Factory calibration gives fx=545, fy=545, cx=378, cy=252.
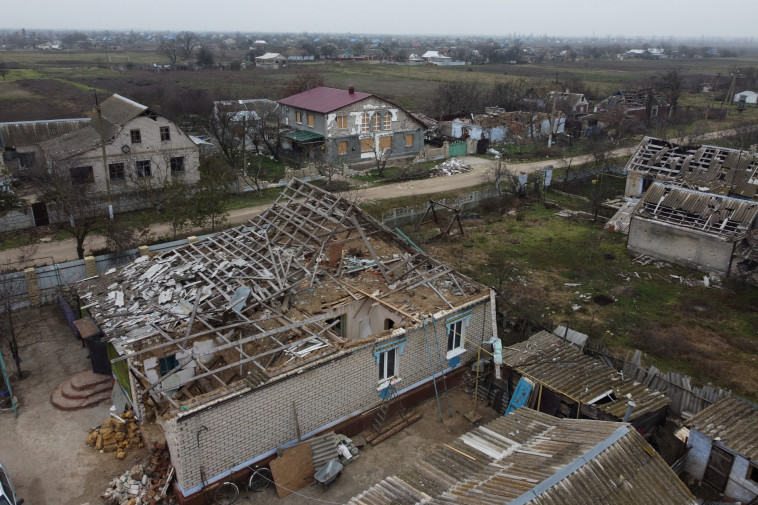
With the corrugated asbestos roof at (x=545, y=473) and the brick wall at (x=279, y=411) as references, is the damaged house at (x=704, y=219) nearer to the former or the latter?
the brick wall at (x=279, y=411)

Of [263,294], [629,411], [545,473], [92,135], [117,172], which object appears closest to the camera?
[545,473]

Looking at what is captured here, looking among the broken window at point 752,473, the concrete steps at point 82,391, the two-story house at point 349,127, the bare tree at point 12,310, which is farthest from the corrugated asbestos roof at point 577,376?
the two-story house at point 349,127

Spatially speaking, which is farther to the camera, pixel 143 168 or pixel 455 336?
pixel 143 168

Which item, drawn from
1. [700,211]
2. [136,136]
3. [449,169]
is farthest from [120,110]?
[700,211]

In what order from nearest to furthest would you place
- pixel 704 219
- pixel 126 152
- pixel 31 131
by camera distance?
1. pixel 704 219
2. pixel 126 152
3. pixel 31 131

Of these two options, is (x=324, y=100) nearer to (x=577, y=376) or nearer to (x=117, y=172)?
(x=117, y=172)

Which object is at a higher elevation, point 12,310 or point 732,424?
point 732,424

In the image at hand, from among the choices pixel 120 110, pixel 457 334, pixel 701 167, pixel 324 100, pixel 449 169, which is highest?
pixel 324 100
